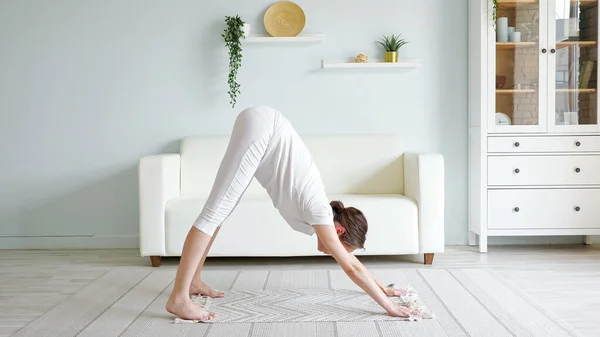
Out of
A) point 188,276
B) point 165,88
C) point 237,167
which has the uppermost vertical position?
point 165,88

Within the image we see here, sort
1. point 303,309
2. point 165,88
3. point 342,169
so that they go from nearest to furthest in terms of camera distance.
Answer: point 303,309, point 342,169, point 165,88

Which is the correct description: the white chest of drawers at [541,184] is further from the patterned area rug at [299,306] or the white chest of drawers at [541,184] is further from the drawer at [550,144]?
the patterned area rug at [299,306]

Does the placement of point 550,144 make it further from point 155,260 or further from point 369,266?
point 155,260

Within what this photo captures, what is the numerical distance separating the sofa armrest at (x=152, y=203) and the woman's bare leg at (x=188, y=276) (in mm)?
1187

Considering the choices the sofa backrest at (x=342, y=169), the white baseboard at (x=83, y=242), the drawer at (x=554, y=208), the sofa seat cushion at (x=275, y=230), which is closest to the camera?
the sofa seat cushion at (x=275, y=230)

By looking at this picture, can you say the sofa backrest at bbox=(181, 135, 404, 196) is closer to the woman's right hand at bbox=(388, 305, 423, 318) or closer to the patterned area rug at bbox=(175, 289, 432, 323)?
the patterned area rug at bbox=(175, 289, 432, 323)

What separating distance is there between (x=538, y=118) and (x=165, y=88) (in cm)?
243

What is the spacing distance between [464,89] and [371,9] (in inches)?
32.4

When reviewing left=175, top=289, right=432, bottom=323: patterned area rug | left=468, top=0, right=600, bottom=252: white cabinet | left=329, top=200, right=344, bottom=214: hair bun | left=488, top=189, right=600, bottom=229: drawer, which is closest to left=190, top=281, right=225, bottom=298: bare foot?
left=175, top=289, right=432, bottom=323: patterned area rug

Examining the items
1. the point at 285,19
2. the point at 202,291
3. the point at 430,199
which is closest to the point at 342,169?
the point at 430,199

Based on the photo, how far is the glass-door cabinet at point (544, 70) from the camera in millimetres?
4129

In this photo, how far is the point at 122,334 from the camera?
246 cm

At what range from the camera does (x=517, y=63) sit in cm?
415

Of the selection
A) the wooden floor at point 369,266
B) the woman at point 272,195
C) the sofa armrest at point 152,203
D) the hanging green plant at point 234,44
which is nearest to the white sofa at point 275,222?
the sofa armrest at point 152,203
